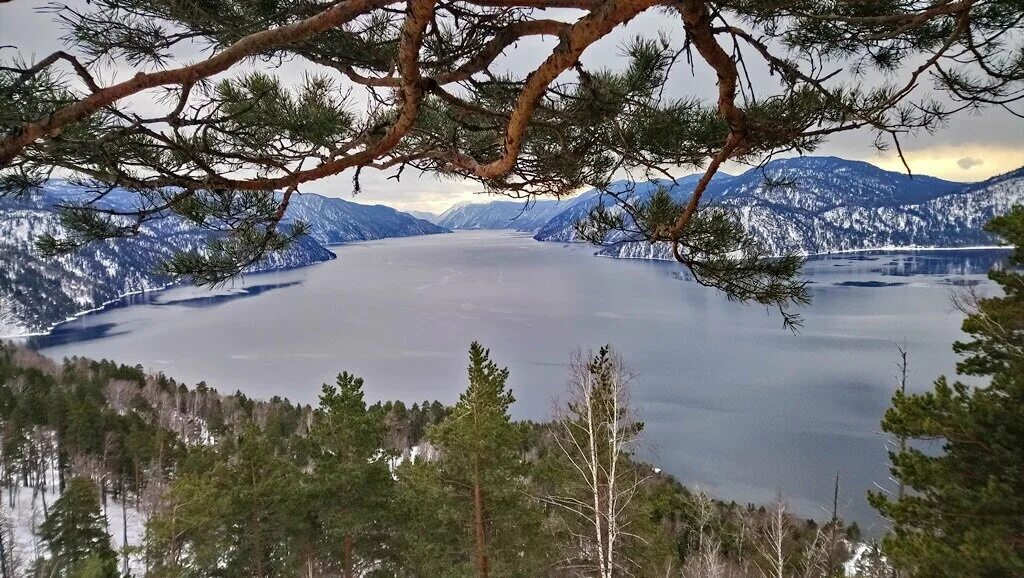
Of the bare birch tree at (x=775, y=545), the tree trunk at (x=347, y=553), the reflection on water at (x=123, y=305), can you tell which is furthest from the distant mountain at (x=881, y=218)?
the tree trunk at (x=347, y=553)

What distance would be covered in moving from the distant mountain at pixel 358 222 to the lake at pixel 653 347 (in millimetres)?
83515

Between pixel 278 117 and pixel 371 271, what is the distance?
64312 mm

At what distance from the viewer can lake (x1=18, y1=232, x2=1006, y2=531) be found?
16.5 m

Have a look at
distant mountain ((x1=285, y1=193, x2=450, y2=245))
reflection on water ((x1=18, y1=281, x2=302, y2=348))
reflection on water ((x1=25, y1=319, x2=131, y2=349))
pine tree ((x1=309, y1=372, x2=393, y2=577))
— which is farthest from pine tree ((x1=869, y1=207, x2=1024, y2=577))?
distant mountain ((x1=285, y1=193, x2=450, y2=245))

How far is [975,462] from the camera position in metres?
3.27

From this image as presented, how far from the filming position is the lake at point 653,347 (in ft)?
54.2

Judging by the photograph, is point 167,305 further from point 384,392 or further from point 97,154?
point 97,154

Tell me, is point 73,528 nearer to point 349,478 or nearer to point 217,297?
point 349,478

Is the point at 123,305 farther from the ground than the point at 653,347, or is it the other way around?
the point at 123,305

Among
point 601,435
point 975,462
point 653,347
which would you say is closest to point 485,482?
point 601,435

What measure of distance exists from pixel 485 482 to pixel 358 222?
15031 centimetres

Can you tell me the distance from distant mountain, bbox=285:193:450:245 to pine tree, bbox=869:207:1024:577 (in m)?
126

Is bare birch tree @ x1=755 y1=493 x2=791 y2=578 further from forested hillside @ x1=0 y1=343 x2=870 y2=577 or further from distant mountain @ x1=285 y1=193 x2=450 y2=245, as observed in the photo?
distant mountain @ x1=285 y1=193 x2=450 y2=245

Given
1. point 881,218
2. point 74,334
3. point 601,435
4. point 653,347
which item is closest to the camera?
point 601,435
